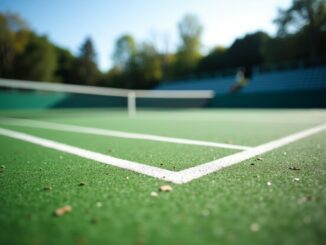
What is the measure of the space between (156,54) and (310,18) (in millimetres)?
27278

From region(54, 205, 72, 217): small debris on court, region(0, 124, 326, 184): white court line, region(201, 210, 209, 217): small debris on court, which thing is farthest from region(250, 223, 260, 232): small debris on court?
region(54, 205, 72, 217): small debris on court

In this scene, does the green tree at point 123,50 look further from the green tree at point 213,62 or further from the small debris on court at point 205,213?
the small debris on court at point 205,213

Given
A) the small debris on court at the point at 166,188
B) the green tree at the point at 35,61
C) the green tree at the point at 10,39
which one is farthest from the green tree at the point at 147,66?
the small debris on court at the point at 166,188

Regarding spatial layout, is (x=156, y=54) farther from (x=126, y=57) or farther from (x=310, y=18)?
(x=310, y=18)

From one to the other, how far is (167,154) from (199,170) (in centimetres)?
89

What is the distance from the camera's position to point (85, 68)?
57.2m

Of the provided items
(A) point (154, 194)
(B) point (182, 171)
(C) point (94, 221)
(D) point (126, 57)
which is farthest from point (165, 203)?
(D) point (126, 57)

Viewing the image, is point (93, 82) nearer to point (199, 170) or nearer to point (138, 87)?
point (138, 87)

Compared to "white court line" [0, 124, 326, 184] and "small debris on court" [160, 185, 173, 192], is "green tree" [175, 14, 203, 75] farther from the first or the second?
"small debris on court" [160, 185, 173, 192]

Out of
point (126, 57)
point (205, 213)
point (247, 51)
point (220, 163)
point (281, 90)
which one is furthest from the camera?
point (126, 57)

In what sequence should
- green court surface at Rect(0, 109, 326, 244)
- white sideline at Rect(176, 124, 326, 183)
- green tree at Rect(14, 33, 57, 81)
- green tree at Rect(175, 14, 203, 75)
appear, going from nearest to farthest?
green court surface at Rect(0, 109, 326, 244)
white sideline at Rect(176, 124, 326, 183)
green tree at Rect(14, 33, 57, 81)
green tree at Rect(175, 14, 203, 75)

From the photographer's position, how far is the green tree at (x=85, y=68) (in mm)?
55250

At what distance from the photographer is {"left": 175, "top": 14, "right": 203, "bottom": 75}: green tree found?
45000 millimetres

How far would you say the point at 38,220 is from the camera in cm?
148
